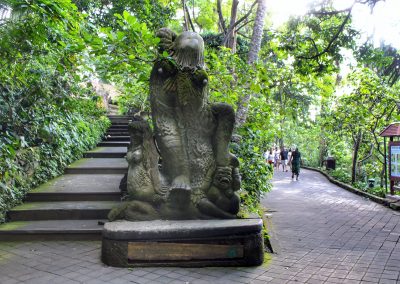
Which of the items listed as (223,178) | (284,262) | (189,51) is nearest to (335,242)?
(284,262)

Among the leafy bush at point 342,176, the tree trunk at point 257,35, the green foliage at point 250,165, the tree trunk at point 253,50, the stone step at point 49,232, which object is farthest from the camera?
the leafy bush at point 342,176

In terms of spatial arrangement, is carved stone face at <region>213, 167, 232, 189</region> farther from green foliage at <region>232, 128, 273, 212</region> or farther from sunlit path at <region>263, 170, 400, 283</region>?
green foliage at <region>232, 128, 273, 212</region>

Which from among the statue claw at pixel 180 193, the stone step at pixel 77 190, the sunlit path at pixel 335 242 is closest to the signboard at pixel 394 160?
the sunlit path at pixel 335 242

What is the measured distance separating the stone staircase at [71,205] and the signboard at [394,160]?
727cm

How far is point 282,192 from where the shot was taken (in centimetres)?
1191

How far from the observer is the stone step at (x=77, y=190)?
6.26 m

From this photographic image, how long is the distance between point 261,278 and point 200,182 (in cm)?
136

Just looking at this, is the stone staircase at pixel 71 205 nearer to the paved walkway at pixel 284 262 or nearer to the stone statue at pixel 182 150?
the paved walkway at pixel 284 262

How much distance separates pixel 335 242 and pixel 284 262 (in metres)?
1.49

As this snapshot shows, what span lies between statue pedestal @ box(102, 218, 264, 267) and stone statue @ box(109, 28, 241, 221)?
0.23 m

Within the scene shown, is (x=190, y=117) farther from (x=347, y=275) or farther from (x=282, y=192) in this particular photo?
(x=282, y=192)

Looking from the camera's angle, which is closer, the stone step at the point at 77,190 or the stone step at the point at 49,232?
the stone step at the point at 49,232

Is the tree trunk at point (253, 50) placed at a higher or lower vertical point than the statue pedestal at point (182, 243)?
higher

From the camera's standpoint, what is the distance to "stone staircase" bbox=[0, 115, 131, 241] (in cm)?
509
